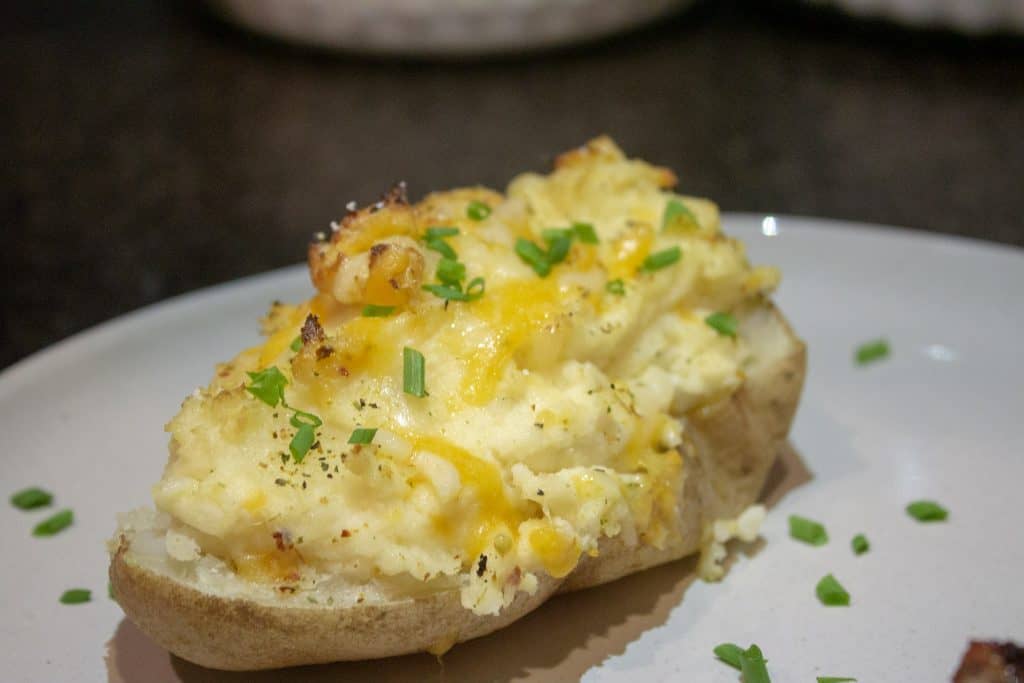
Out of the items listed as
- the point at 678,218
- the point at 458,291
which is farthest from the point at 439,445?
the point at 678,218

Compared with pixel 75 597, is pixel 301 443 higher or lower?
higher

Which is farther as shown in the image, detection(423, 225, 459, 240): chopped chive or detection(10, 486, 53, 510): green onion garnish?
detection(10, 486, 53, 510): green onion garnish

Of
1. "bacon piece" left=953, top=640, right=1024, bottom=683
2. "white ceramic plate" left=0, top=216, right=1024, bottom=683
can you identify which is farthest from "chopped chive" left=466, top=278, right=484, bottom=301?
"bacon piece" left=953, top=640, right=1024, bottom=683

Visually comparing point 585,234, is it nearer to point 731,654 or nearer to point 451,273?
point 451,273

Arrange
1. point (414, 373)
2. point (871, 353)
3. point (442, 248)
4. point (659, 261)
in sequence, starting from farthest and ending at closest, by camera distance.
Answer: point (871, 353)
point (659, 261)
point (442, 248)
point (414, 373)

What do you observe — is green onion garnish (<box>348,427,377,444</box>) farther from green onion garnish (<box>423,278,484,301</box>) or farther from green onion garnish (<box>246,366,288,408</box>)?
green onion garnish (<box>423,278,484,301</box>)

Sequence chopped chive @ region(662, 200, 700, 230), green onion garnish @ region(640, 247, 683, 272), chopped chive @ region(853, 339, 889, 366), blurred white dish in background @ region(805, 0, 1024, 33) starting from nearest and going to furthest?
green onion garnish @ region(640, 247, 683, 272) < chopped chive @ region(662, 200, 700, 230) < chopped chive @ region(853, 339, 889, 366) < blurred white dish in background @ region(805, 0, 1024, 33)

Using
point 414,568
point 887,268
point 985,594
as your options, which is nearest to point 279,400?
point 414,568
